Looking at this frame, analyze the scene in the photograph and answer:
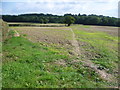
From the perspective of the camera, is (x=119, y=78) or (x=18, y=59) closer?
(x=119, y=78)

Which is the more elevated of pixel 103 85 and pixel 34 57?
pixel 34 57

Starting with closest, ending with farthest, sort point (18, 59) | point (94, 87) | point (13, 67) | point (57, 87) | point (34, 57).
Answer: point (57, 87) < point (94, 87) < point (13, 67) < point (18, 59) < point (34, 57)

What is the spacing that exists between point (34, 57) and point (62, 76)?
3237mm

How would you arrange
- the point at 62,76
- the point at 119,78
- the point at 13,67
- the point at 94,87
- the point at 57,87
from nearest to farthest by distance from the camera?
the point at 57,87
the point at 94,87
the point at 62,76
the point at 13,67
the point at 119,78

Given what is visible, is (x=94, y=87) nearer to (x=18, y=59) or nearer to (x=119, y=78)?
(x=119, y=78)

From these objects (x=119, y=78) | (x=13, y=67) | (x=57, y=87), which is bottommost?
(x=119, y=78)

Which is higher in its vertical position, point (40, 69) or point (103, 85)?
point (40, 69)

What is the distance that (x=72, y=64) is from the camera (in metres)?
8.99

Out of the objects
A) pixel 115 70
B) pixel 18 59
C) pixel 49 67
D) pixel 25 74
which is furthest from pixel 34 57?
pixel 115 70

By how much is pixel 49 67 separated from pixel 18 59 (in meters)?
2.27

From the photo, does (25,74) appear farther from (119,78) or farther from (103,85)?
(119,78)

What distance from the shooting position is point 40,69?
770 centimetres

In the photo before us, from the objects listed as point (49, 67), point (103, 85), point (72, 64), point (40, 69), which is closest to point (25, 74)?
point (40, 69)

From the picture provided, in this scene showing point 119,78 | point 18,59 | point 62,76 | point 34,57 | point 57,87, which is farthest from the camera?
point 34,57
